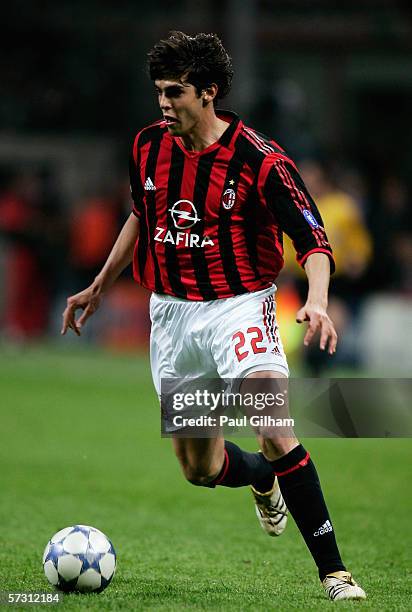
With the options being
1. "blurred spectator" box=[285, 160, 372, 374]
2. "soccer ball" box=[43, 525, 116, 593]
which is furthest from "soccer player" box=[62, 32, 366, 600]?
"blurred spectator" box=[285, 160, 372, 374]

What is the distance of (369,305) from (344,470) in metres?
5.79

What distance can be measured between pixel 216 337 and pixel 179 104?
927mm

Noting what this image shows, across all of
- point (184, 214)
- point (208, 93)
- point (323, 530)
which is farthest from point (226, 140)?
point (323, 530)

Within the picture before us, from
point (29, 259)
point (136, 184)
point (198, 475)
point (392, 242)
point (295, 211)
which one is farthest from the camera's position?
point (29, 259)

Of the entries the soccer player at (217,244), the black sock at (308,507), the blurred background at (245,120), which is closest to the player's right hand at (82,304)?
the soccer player at (217,244)

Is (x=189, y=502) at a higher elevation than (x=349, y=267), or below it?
higher

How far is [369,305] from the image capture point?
1398 cm

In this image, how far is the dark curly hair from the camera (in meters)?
4.98

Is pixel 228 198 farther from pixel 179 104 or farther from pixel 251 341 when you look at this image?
pixel 251 341

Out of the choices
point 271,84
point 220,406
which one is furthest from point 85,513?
point 271,84

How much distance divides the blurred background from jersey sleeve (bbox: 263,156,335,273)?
645 cm

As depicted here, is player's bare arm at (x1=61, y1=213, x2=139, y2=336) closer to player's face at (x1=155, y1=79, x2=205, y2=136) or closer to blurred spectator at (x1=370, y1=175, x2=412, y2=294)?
player's face at (x1=155, y1=79, x2=205, y2=136)

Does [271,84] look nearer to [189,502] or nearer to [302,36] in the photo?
[302,36]

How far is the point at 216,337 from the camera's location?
5.11m
